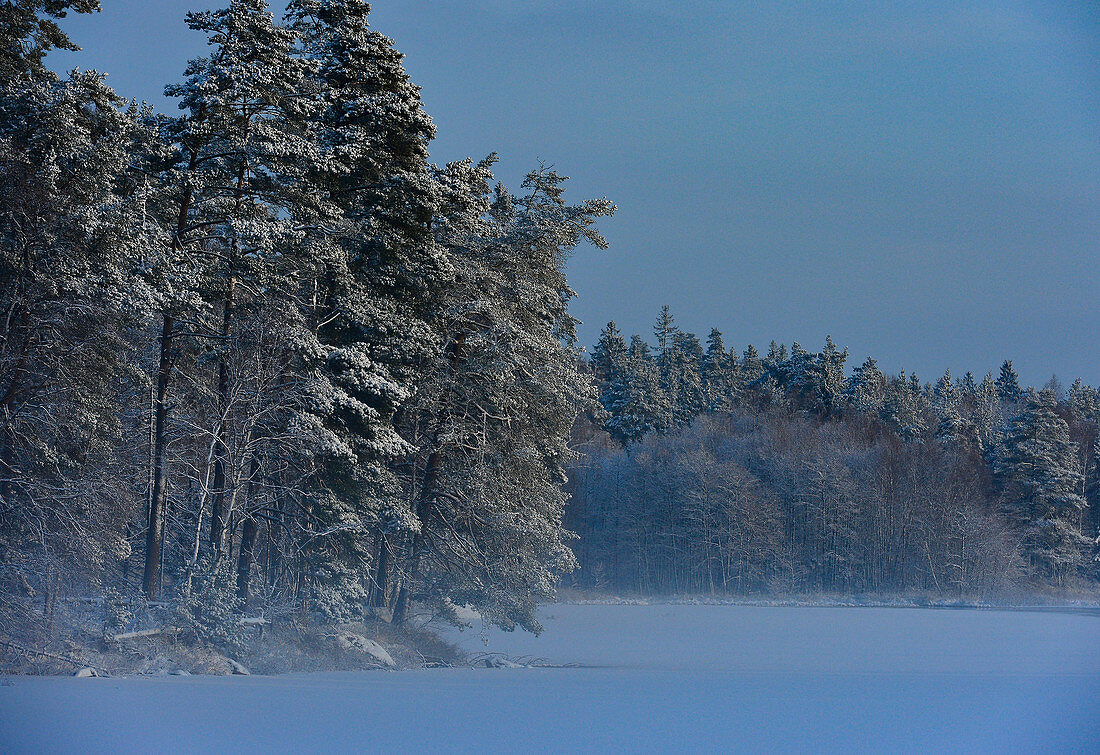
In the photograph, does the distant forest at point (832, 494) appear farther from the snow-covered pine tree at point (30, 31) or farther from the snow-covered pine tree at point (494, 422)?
the snow-covered pine tree at point (30, 31)

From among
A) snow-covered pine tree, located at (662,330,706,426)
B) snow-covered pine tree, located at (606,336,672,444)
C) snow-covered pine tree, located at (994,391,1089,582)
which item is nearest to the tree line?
snow-covered pine tree, located at (994,391,1089,582)

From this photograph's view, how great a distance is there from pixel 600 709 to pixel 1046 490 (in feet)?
202

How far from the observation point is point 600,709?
1234cm

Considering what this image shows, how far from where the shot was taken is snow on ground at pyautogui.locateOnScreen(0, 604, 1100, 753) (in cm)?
979

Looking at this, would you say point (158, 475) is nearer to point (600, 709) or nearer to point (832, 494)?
point (600, 709)

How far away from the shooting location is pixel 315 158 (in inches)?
738

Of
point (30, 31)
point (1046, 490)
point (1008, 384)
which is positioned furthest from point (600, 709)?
point (1008, 384)

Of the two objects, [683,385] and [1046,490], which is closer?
[1046,490]

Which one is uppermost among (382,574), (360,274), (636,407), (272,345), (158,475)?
(636,407)

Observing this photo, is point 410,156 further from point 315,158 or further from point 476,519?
point 476,519

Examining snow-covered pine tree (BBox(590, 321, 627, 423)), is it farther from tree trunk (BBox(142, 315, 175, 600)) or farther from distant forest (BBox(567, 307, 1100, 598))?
tree trunk (BBox(142, 315, 175, 600))

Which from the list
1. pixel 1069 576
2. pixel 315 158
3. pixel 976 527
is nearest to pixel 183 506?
pixel 315 158

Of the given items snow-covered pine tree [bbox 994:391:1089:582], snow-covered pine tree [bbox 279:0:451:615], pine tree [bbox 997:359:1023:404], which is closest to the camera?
snow-covered pine tree [bbox 279:0:451:615]

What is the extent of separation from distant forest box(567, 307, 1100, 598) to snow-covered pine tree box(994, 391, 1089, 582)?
13cm
